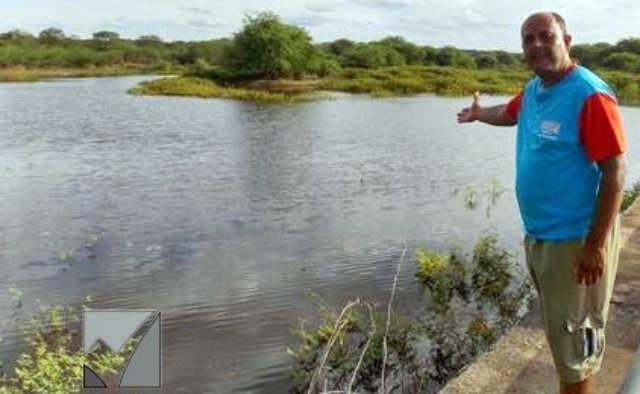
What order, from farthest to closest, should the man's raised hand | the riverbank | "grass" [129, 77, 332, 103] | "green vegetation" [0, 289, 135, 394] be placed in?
"grass" [129, 77, 332, 103] < "green vegetation" [0, 289, 135, 394] < the riverbank < the man's raised hand

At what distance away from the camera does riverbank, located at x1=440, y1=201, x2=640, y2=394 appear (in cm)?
391

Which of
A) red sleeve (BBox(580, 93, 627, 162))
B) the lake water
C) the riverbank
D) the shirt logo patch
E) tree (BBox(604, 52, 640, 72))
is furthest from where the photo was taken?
tree (BBox(604, 52, 640, 72))

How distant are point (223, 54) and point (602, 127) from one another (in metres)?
58.0

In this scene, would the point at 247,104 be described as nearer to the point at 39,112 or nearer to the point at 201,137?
the point at 39,112

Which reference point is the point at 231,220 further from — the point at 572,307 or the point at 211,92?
the point at 211,92

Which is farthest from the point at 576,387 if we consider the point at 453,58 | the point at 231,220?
the point at 453,58

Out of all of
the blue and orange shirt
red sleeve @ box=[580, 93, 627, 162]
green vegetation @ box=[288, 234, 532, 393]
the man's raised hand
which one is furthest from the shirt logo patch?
green vegetation @ box=[288, 234, 532, 393]

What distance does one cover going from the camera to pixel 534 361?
4254 millimetres

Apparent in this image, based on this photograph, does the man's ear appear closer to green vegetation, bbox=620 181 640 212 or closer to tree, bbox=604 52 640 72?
green vegetation, bbox=620 181 640 212

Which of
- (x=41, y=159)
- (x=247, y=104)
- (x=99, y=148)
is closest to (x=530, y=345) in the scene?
(x=41, y=159)

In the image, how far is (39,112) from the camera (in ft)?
99.1

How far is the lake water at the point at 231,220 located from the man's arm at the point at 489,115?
321 cm

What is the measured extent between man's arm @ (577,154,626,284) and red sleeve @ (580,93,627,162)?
4 cm

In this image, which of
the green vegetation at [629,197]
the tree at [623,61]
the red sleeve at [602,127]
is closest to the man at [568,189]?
the red sleeve at [602,127]
